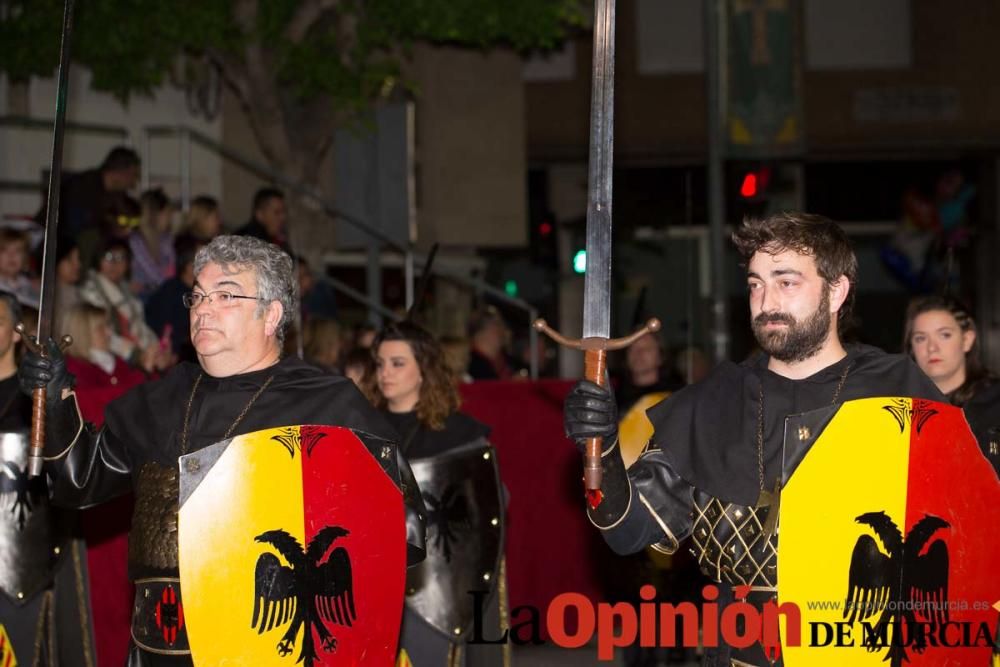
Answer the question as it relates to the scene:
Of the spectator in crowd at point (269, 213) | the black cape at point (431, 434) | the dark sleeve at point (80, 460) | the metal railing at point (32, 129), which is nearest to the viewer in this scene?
the dark sleeve at point (80, 460)

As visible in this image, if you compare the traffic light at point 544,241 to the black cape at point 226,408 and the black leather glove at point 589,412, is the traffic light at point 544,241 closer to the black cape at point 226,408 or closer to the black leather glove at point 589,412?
A: the black cape at point 226,408

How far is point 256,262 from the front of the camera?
430 cm

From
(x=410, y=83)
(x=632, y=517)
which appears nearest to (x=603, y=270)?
(x=632, y=517)

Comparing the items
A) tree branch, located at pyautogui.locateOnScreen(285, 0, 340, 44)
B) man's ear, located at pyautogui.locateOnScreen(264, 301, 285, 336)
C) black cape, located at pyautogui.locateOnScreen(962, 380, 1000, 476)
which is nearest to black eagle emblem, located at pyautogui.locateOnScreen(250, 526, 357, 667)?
man's ear, located at pyautogui.locateOnScreen(264, 301, 285, 336)

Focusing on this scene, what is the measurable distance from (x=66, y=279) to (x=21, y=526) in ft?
10.7

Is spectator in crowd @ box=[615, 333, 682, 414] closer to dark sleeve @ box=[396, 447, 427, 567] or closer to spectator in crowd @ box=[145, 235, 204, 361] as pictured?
spectator in crowd @ box=[145, 235, 204, 361]

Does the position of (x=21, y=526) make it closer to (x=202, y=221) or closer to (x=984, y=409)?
(x=984, y=409)

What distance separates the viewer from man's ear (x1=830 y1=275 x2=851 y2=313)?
3.94m

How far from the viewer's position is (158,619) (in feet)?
13.5

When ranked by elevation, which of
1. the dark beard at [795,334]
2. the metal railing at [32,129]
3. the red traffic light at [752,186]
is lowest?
the dark beard at [795,334]

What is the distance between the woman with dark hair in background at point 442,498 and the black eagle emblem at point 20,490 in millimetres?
1431

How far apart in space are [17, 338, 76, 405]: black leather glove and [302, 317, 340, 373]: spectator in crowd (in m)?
3.93

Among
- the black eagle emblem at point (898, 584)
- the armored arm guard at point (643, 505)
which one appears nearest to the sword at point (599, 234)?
the armored arm guard at point (643, 505)

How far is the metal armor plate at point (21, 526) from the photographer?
581 cm
